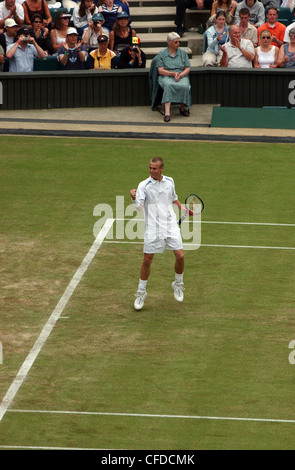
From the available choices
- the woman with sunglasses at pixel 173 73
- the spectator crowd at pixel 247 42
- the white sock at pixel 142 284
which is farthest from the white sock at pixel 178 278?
the spectator crowd at pixel 247 42

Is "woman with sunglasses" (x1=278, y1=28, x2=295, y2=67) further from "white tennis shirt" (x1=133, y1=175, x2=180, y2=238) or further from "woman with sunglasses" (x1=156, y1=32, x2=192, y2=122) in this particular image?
"white tennis shirt" (x1=133, y1=175, x2=180, y2=238)

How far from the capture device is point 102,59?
2402cm

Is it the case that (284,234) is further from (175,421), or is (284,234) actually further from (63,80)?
(63,80)

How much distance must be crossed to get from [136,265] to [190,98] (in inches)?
358

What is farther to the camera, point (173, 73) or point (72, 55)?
point (72, 55)

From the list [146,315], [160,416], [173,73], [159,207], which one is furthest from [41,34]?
[160,416]

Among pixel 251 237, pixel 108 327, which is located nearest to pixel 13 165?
pixel 251 237

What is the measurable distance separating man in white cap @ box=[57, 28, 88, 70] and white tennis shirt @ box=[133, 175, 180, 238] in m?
11.4

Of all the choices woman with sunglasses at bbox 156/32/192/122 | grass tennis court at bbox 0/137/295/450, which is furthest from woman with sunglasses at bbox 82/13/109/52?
grass tennis court at bbox 0/137/295/450

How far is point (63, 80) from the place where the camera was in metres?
23.6

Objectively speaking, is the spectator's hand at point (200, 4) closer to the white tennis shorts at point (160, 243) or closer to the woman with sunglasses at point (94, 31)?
the woman with sunglasses at point (94, 31)

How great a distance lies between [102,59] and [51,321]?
1223cm

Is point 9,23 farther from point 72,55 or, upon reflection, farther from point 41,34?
point 72,55

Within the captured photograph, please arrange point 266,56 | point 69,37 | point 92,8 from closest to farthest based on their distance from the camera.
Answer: point 69,37, point 266,56, point 92,8
